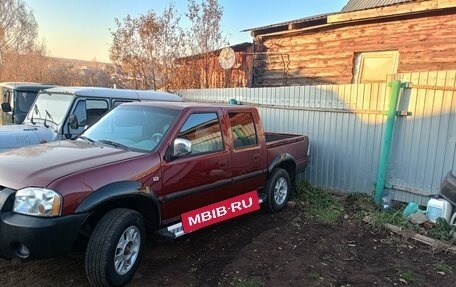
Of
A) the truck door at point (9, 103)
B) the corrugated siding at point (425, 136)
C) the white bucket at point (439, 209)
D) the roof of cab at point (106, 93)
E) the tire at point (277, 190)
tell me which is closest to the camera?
the white bucket at point (439, 209)

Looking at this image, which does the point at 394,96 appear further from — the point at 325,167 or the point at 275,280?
the point at 275,280

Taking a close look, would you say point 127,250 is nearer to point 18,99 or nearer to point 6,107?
point 6,107

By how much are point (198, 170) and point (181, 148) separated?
0.46 m

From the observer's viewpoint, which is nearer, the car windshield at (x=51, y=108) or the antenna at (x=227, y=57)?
the car windshield at (x=51, y=108)

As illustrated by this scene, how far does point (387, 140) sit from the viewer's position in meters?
5.98

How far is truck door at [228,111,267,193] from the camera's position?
4988 mm

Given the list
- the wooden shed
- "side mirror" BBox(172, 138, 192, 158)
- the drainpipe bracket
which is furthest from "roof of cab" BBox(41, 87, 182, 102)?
the drainpipe bracket

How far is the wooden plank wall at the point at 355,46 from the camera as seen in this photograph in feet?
27.2

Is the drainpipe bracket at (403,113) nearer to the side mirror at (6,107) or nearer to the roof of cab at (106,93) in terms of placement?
the roof of cab at (106,93)

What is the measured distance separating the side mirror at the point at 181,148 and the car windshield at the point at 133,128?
0.21 m

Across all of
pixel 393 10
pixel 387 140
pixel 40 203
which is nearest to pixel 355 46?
pixel 393 10

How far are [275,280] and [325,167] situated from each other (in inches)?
149

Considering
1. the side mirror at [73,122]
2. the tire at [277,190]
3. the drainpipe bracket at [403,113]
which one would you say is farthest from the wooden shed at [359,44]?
the side mirror at [73,122]

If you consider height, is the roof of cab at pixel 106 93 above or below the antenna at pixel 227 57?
below
